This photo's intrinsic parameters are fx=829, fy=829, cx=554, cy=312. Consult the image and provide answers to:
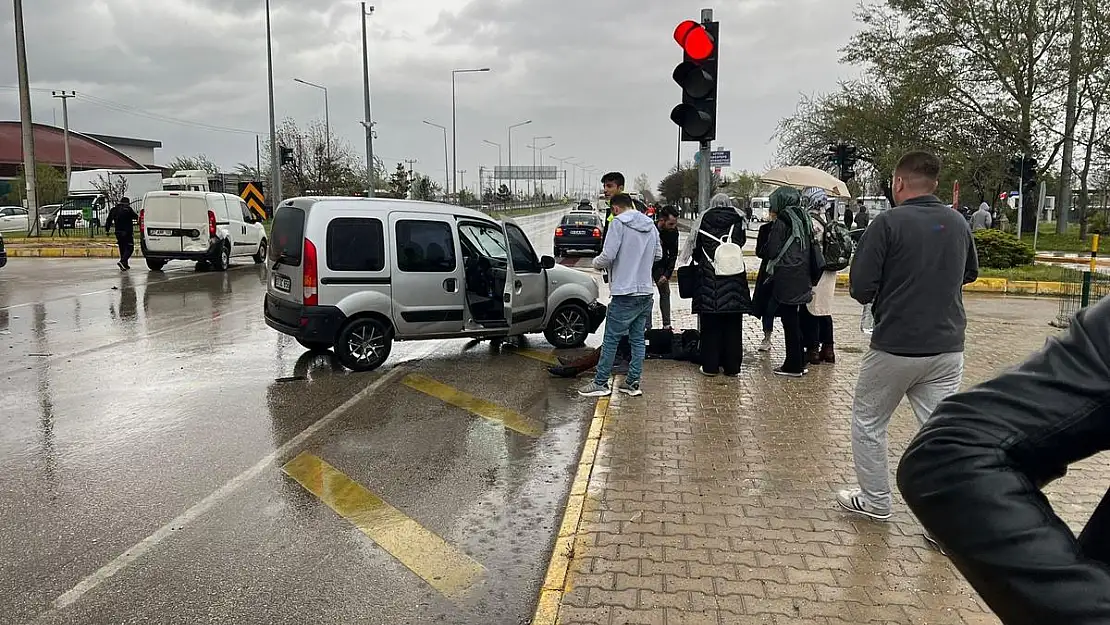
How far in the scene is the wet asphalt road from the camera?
3961mm

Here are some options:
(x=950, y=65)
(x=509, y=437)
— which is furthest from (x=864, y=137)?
(x=509, y=437)

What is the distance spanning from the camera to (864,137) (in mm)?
33031

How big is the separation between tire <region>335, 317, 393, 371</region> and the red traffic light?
13.9 ft

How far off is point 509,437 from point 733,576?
291cm

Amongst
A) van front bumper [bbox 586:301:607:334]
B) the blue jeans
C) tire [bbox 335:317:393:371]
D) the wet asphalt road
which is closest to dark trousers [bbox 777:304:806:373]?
the blue jeans

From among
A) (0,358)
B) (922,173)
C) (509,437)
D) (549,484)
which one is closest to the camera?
(922,173)

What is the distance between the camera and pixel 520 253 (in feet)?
32.3

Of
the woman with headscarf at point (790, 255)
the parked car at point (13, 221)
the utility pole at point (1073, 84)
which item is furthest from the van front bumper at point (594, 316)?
the parked car at point (13, 221)

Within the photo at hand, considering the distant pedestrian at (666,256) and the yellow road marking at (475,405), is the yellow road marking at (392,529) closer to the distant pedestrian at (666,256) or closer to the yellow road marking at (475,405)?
the yellow road marking at (475,405)

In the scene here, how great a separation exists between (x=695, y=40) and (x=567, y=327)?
3.84 meters

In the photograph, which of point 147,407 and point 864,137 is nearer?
point 147,407

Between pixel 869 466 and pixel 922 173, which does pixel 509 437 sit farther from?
pixel 922 173

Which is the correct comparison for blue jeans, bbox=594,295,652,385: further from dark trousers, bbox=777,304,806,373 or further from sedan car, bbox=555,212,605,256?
sedan car, bbox=555,212,605,256

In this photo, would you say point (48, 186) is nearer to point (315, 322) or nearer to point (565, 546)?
point (315, 322)
